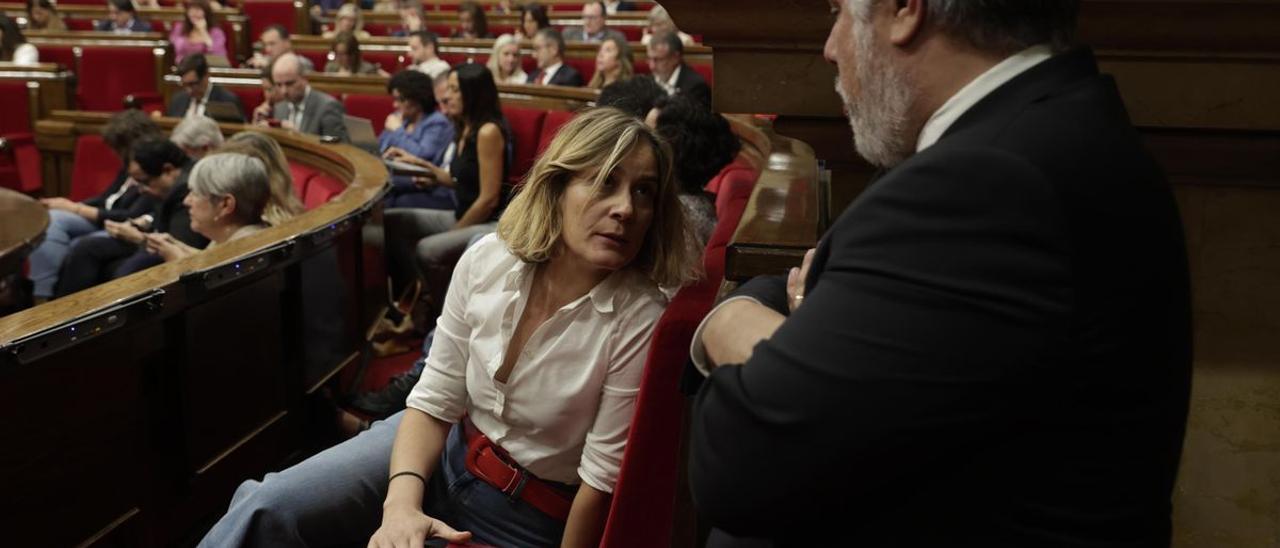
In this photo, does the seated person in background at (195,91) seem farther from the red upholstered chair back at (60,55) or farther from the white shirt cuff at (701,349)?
the white shirt cuff at (701,349)

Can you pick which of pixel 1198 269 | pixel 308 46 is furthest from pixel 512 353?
pixel 308 46

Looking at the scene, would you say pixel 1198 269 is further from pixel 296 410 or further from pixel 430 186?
pixel 430 186

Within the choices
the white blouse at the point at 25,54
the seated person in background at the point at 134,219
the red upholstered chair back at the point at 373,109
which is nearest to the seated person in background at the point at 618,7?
the red upholstered chair back at the point at 373,109

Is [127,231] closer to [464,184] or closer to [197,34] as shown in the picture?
[464,184]

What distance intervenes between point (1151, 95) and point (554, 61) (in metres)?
4.30

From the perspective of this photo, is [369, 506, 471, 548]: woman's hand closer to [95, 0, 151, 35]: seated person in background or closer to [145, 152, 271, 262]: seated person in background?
[145, 152, 271, 262]: seated person in background

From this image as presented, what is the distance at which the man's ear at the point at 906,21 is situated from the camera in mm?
654

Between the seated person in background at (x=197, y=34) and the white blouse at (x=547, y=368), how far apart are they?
5.93 m

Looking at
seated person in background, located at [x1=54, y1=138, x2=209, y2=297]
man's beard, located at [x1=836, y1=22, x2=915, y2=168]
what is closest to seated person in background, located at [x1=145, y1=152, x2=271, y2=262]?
seated person in background, located at [x1=54, y1=138, x2=209, y2=297]

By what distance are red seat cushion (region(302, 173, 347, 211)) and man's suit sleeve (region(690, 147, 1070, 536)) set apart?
2.63 m

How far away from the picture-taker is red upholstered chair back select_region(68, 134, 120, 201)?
14.0 feet

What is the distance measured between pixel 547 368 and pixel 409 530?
21cm

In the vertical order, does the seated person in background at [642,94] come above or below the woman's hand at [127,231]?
above

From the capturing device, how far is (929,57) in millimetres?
662
